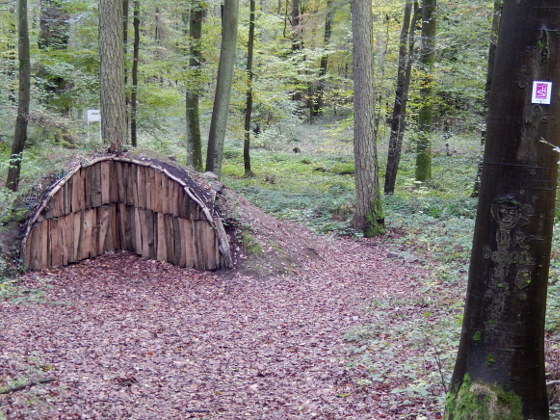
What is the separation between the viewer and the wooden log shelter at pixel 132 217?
8703 mm

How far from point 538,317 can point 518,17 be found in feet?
5.79

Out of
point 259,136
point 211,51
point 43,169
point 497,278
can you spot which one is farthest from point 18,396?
point 259,136

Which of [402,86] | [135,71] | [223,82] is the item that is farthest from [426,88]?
[135,71]

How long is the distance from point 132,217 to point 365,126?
5.46 m

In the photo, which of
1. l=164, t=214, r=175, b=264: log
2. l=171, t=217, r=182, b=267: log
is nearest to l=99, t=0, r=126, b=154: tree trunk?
l=164, t=214, r=175, b=264: log

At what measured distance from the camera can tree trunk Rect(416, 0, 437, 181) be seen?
586 inches

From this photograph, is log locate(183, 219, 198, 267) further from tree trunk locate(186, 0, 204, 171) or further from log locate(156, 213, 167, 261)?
tree trunk locate(186, 0, 204, 171)

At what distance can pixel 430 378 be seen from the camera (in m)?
4.59

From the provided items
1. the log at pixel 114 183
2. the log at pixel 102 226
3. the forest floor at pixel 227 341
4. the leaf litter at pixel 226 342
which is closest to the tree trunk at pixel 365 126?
the forest floor at pixel 227 341

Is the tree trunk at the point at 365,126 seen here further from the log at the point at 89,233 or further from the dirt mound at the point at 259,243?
the log at the point at 89,233

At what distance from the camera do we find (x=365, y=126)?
37.3 ft

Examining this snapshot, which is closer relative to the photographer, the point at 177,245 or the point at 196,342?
the point at 196,342

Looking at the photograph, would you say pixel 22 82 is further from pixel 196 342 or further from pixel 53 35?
pixel 196 342

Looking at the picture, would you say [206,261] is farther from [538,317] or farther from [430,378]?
[538,317]
